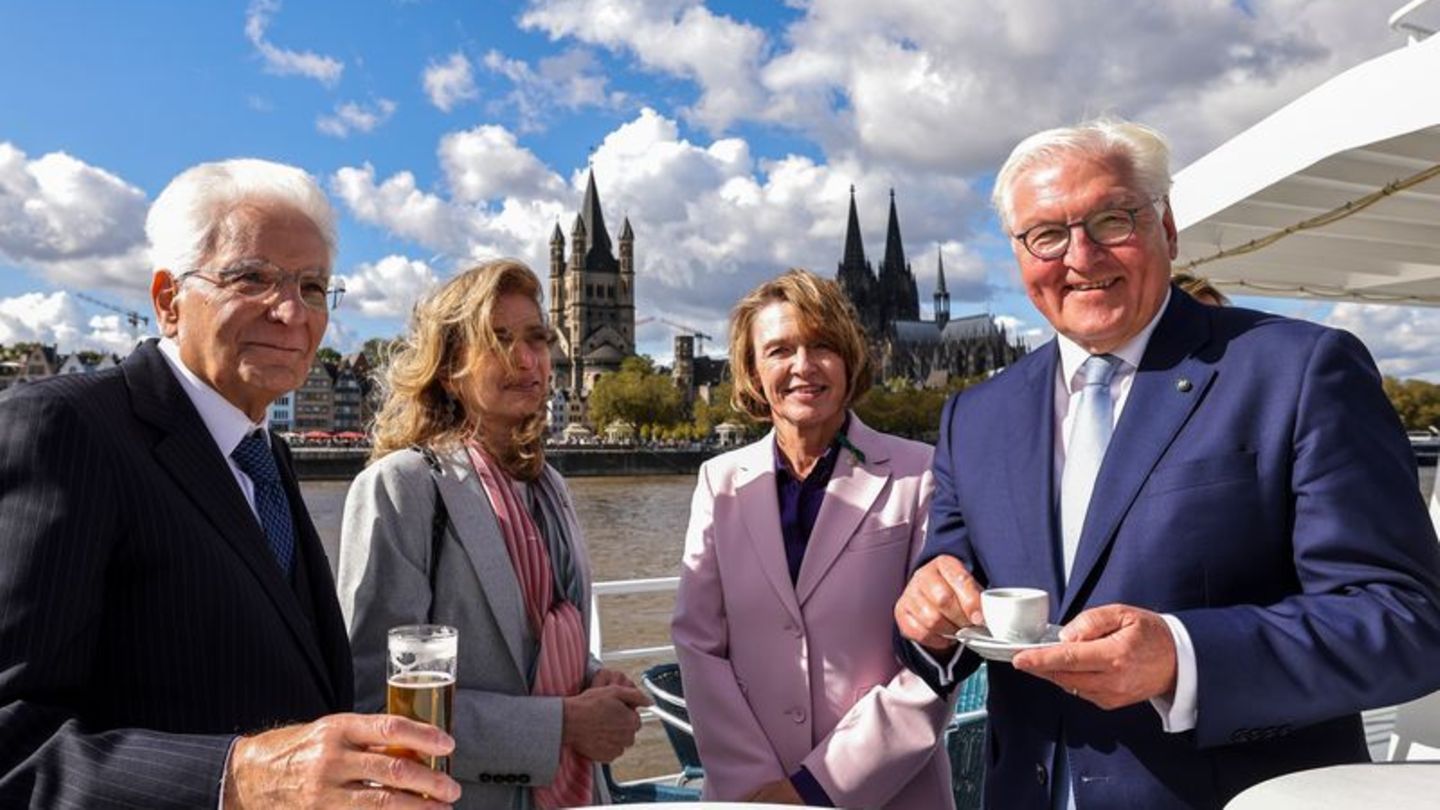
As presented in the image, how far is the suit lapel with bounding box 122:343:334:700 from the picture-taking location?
144 centimetres

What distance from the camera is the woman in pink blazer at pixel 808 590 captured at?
212cm

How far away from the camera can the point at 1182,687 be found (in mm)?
1359

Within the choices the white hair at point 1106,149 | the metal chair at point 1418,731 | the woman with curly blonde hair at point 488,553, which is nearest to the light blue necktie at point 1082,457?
the white hair at point 1106,149

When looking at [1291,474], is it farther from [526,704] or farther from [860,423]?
[526,704]

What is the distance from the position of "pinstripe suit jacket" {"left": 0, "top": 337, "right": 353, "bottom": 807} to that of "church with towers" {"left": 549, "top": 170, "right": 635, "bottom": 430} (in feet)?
317

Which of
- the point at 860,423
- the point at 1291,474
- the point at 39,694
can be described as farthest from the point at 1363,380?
the point at 39,694

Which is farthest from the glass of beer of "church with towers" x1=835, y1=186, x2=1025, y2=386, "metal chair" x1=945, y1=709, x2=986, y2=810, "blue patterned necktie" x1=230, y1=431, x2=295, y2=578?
"church with towers" x1=835, y1=186, x2=1025, y2=386

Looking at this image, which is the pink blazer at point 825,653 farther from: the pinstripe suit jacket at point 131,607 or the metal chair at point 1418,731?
the metal chair at point 1418,731

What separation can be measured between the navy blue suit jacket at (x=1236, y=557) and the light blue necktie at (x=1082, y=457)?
3 centimetres

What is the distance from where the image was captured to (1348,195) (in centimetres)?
Result: 345

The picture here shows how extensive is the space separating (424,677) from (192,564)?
1.44ft

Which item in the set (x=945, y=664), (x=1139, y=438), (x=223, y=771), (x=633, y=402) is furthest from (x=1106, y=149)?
(x=633, y=402)

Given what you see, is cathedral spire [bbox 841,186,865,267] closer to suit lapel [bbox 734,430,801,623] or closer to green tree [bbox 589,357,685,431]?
green tree [bbox 589,357,685,431]

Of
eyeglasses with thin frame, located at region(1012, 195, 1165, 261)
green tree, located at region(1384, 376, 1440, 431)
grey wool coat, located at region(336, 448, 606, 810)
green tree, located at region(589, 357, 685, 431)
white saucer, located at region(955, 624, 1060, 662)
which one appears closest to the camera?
white saucer, located at region(955, 624, 1060, 662)
